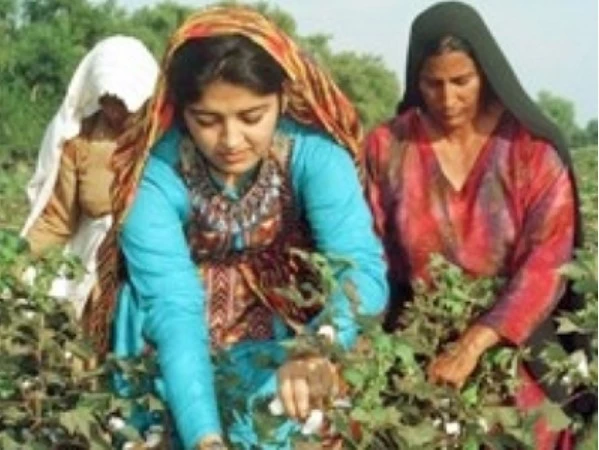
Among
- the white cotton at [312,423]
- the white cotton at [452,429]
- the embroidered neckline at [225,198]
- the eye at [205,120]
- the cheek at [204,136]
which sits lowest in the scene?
the white cotton at [452,429]

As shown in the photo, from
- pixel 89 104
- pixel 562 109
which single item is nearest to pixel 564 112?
pixel 562 109

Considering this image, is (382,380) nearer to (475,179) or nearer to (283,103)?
(283,103)

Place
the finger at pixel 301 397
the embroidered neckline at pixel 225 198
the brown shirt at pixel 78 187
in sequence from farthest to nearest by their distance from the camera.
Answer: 1. the brown shirt at pixel 78 187
2. the embroidered neckline at pixel 225 198
3. the finger at pixel 301 397

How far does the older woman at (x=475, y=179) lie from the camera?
3.87m

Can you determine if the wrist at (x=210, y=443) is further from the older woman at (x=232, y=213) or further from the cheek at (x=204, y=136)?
the cheek at (x=204, y=136)

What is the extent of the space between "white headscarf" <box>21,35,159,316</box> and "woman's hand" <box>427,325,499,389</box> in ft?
6.99

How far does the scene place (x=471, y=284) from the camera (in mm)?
3848

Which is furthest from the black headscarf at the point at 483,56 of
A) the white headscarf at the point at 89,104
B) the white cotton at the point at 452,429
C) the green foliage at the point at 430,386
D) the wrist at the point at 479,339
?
the white headscarf at the point at 89,104

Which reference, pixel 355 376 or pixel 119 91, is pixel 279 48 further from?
pixel 119 91

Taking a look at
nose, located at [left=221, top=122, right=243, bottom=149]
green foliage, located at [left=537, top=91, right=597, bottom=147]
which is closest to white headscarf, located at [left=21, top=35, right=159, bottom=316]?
nose, located at [left=221, top=122, right=243, bottom=149]

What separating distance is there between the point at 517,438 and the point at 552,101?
6047 cm

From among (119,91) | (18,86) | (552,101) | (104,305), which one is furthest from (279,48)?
(552,101)

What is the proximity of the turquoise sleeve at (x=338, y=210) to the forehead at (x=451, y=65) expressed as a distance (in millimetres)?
414

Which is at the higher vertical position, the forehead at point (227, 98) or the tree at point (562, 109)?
the forehead at point (227, 98)
